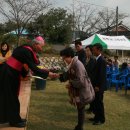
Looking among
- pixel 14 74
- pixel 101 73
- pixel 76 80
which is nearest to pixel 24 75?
pixel 14 74

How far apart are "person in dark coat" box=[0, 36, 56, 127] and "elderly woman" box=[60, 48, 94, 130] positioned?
44 centimetres

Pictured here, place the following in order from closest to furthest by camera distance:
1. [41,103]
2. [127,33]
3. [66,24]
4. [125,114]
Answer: [125,114]
[41,103]
[66,24]
[127,33]

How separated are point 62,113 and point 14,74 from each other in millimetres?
2895

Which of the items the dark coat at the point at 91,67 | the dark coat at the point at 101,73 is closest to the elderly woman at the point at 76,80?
the dark coat at the point at 101,73

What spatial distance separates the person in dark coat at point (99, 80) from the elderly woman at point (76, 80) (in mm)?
960

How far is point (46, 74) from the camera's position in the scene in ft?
19.6

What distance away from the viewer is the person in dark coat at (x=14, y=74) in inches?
228

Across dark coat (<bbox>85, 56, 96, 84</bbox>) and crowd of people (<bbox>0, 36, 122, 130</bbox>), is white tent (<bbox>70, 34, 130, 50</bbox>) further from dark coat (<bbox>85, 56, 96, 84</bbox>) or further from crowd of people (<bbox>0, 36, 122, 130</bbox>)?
crowd of people (<bbox>0, 36, 122, 130</bbox>)

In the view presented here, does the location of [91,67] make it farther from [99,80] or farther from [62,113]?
[62,113]

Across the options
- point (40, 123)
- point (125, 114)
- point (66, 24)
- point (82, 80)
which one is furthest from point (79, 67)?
point (66, 24)

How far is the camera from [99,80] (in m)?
7.29

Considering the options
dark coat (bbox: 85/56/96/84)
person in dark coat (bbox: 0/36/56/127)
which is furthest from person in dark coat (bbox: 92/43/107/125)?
person in dark coat (bbox: 0/36/56/127)

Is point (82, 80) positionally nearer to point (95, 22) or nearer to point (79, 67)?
point (79, 67)

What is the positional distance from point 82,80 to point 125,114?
2.98m
